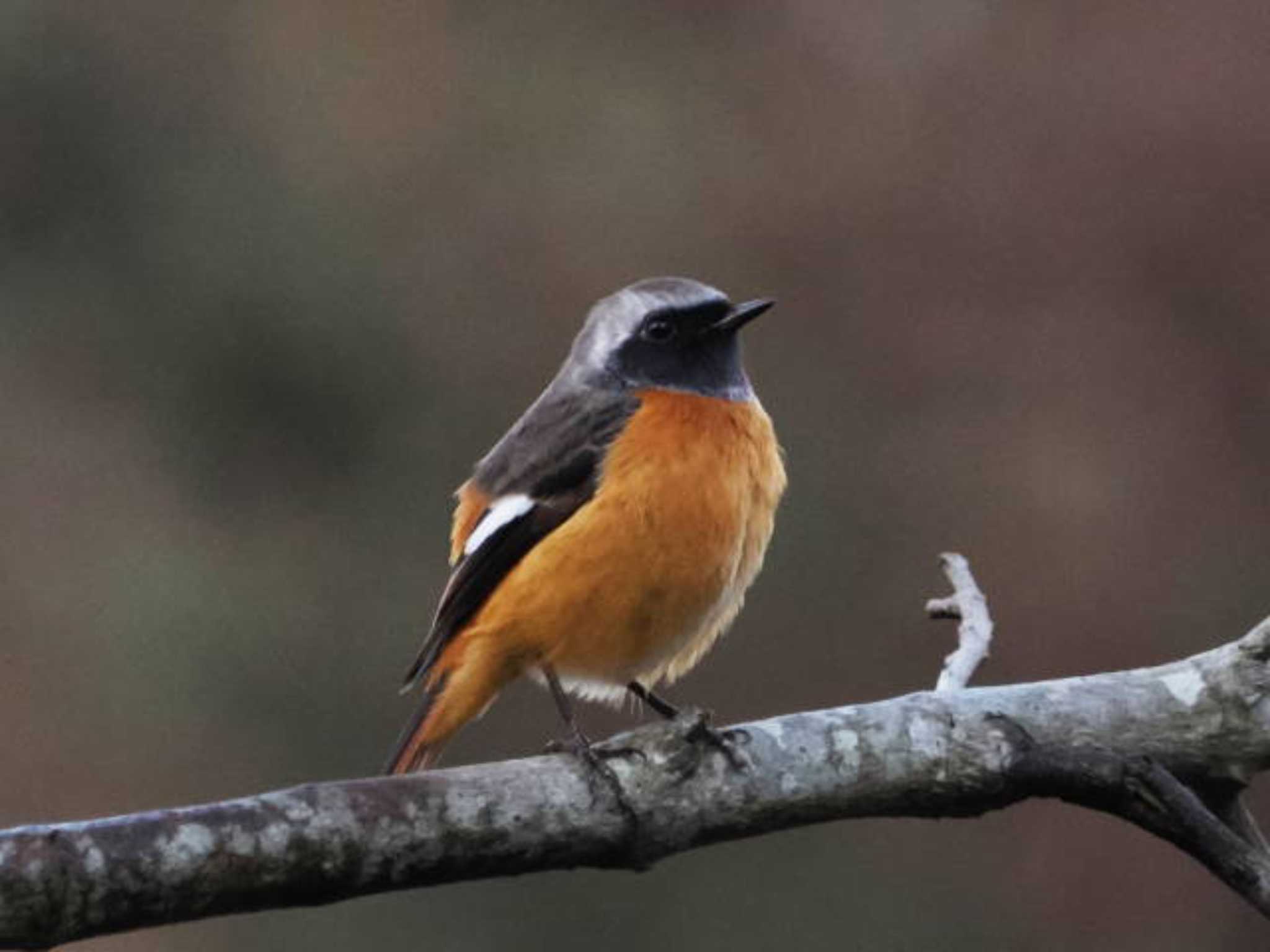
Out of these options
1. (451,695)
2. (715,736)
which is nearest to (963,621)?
(715,736)

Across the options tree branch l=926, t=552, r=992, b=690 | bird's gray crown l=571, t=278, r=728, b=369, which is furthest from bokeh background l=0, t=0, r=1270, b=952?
tree branch l=926, t=552, r=992, b=690

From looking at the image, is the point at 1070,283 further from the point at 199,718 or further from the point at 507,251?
the point at 199,718

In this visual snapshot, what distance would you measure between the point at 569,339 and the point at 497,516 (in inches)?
285

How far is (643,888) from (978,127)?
4907 millimetres

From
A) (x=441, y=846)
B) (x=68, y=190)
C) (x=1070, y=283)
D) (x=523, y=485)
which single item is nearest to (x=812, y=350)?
(x=1070, y=283)

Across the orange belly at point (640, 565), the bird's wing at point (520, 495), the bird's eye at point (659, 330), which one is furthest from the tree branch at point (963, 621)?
the bird's eye at point (659, 330)

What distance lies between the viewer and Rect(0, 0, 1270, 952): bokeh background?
1135 cm

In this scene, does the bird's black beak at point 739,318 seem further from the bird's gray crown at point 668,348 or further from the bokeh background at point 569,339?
the bokeh background at point 569,339

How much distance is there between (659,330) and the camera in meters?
5.95

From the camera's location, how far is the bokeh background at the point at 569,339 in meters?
11.4

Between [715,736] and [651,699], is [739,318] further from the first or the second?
[715,736]

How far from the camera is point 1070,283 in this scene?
12.7 m

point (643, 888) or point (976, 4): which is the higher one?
point (976, 4)

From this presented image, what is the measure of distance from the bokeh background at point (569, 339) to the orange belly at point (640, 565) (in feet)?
14.9
